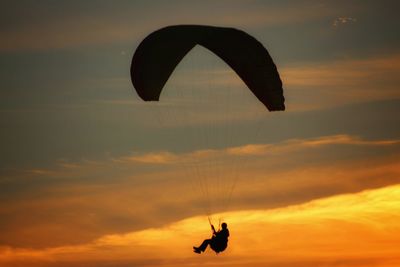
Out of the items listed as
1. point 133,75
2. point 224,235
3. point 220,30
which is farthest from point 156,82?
point 224,235

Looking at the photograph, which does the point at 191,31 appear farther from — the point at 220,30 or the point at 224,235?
the point at 224,235

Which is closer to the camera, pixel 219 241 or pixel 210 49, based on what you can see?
pixel 219 241

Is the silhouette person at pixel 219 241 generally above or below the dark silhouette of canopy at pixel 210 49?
below

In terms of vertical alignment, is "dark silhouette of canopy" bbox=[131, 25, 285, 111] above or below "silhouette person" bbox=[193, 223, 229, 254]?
above

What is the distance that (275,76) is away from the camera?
41.1 meters

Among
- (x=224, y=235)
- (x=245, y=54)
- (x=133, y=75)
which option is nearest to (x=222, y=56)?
(x=245, y=54)

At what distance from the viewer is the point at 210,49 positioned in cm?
4144

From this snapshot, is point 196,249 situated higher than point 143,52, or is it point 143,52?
point 143,52

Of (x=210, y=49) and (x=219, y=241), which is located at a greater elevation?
(x=210, y=49)

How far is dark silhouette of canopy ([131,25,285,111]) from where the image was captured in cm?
4062

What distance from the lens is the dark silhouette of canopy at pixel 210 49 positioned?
40.6 meters

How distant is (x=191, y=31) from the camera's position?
1593 inches

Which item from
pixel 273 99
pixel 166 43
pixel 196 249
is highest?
pixel 166 43

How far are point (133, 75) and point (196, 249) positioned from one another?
8.50 m
